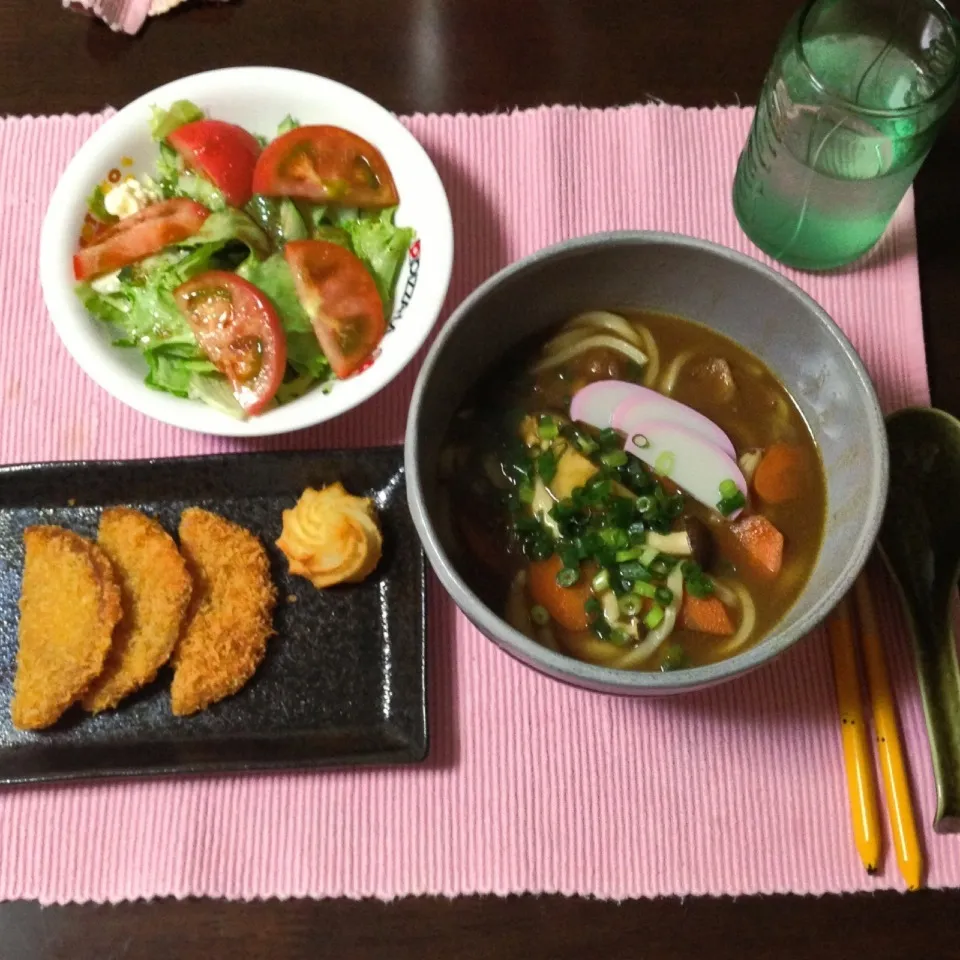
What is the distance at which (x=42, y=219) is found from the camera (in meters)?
1.54

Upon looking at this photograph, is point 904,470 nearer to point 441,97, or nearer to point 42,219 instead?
point 441,97

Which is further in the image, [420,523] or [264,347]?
[264,347]

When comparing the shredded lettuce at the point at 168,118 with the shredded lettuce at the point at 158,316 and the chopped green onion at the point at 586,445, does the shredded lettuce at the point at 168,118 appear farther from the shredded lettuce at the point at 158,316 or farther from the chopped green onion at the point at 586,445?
the chopped green onion at the point at 586,445

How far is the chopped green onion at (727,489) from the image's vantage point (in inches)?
45.5

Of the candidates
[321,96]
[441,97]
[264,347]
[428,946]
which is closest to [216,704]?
[428,946]

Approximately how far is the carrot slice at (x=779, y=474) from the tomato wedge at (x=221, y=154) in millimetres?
954

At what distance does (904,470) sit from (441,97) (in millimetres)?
1012

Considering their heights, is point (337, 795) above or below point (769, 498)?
below

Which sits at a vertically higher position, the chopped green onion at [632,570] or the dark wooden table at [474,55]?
the dark wooden table at [474,55]

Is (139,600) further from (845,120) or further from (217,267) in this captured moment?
(845,120)

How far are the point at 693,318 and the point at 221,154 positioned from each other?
827mm

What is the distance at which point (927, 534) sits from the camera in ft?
4.19

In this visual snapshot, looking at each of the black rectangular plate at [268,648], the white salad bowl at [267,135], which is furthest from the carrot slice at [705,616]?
the white salad bowl at [267,135]

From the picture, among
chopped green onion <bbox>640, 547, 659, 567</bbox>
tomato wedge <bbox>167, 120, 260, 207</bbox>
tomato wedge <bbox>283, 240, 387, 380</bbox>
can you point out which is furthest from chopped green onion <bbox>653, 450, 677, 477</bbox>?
tomato wedge <bbox>167, 120, 260, 207</bbox>
